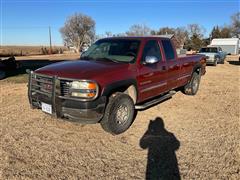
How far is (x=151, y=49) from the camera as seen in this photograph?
575 centimetres

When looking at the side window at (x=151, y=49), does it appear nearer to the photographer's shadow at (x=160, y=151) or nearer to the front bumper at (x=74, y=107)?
the photographer's shadow at (x=160, y=151)

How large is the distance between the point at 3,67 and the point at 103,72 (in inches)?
507

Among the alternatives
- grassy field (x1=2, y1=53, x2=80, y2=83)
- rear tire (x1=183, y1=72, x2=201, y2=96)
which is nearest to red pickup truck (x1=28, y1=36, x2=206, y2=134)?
rear tire (x1=183, y1=72, x2=201, y2=96)

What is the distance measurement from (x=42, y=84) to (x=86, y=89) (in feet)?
3.66

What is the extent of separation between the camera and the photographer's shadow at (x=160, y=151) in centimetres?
342

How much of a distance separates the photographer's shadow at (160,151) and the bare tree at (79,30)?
7020 cm

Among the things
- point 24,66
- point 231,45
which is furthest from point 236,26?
point 24,66

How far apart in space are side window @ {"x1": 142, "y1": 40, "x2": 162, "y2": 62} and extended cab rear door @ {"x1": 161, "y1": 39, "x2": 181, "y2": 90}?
0.30 metres

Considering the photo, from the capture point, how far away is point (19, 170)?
3.42 metres

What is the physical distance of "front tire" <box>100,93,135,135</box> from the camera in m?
4.44

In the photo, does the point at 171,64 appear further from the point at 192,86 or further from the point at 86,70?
the point at 86,70

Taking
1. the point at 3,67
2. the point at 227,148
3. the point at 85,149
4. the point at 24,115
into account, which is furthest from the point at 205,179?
the point at 3,67

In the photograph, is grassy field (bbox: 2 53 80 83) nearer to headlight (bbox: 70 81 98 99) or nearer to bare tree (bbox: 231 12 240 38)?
headlight (bbox: 70 81 98 99)

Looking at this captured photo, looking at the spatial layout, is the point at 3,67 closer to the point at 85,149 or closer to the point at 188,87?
the point at 188,87
